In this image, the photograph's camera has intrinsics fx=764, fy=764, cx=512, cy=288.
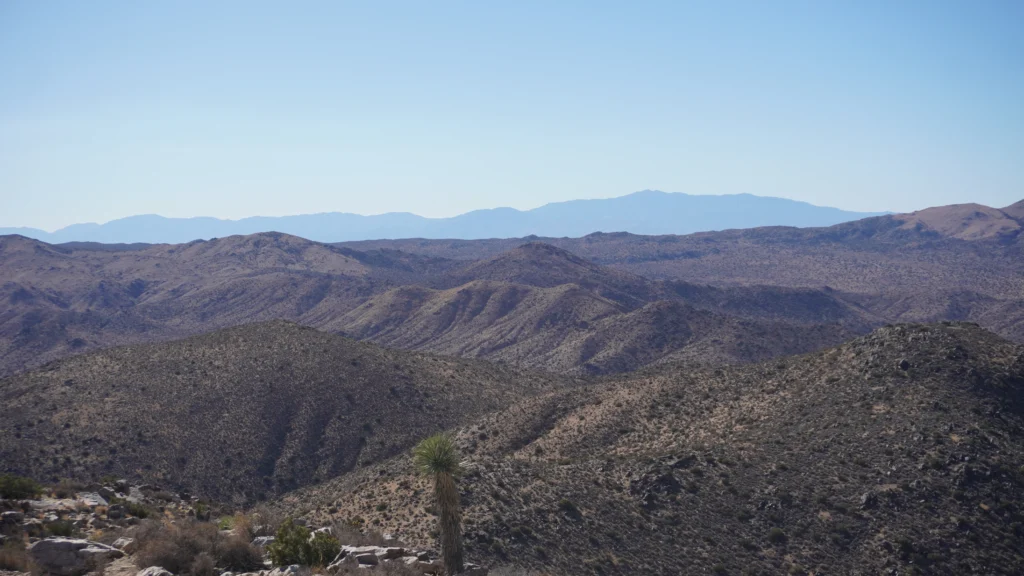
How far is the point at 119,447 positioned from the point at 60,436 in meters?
3.97

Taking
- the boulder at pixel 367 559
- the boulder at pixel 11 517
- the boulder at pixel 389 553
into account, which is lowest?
the boulder at pixel 389 553

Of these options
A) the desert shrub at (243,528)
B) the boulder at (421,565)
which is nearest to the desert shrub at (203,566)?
the desert shrub at (243,528)

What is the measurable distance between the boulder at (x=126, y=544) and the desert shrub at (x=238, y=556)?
1.99 metres

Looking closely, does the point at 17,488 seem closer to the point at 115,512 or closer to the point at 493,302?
the point at 115,512

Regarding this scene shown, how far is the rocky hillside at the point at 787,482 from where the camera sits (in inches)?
1044

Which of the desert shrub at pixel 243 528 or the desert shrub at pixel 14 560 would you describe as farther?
the desert shrub at pixel 243 528

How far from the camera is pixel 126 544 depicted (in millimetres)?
18078

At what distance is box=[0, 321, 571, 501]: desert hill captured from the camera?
151ft

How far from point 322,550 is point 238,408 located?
38.8 meters

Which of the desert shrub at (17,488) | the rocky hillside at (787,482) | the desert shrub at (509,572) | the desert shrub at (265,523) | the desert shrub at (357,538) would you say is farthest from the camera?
the rocky hillside at (787,482)

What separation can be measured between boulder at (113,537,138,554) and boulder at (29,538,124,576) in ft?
1.36

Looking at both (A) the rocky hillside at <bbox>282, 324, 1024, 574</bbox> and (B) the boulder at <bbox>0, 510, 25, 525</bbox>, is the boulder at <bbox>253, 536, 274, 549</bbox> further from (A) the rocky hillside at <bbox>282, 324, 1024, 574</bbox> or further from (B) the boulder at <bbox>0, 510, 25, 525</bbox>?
(A) the rocky hillside at <bbox>282, 324, 1024, 574</bbox>

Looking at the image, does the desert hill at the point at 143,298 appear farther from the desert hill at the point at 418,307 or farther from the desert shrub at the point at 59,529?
the desert shrub at the point at 59,529

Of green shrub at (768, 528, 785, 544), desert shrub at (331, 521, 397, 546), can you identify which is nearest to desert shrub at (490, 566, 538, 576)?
desert shrub at (331, 521, 397, 546)
